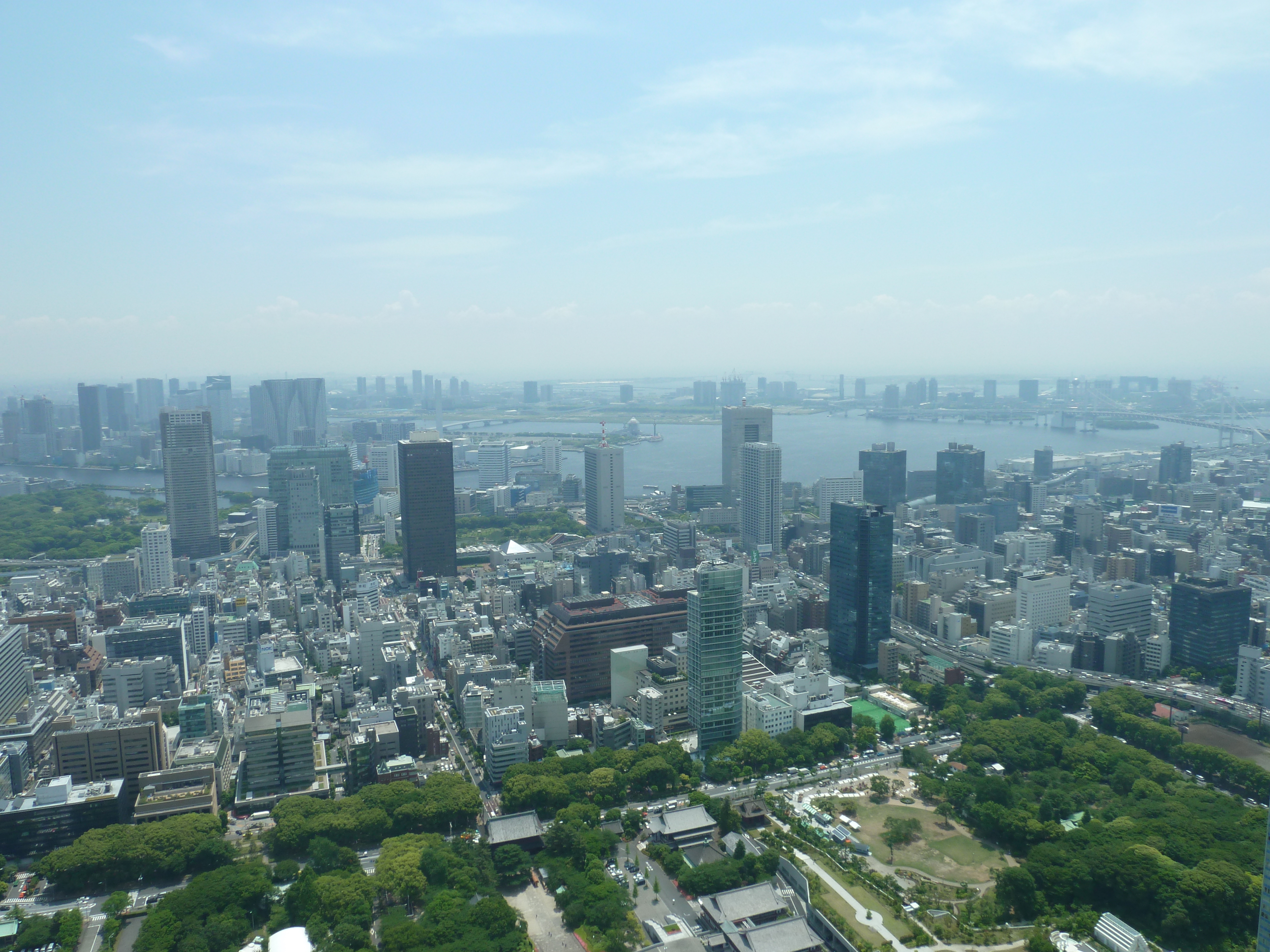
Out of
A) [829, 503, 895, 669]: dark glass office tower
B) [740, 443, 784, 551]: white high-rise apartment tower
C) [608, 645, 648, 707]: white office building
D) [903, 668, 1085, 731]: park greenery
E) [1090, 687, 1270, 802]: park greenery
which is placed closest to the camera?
[1090, 687, 1270, 802]: park greenery

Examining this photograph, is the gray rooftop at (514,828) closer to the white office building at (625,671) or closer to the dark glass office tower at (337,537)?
the white office building at (625,671)

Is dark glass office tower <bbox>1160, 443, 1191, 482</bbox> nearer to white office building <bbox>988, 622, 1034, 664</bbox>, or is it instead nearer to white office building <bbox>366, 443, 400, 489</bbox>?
white office building <bbox>988, 622, 1034, 664</bbox>

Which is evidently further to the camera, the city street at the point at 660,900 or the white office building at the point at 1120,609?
the white office building at the point at 1120,609

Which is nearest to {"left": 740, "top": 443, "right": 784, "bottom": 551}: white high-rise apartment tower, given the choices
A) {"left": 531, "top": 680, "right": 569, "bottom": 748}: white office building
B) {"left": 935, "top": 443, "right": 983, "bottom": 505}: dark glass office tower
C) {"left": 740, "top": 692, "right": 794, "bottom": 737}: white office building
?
{"left": 935, "top": 443, "right": 983, "bottom": 505}: dark glass office tower

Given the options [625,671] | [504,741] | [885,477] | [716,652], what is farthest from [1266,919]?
[885,477]

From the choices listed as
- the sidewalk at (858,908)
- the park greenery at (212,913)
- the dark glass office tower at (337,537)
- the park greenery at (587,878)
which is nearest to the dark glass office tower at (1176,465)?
the dark glass office tower at (337,537)

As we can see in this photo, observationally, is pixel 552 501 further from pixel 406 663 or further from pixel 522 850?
pixel 522 850

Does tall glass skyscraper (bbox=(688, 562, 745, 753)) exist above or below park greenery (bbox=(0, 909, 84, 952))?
above
